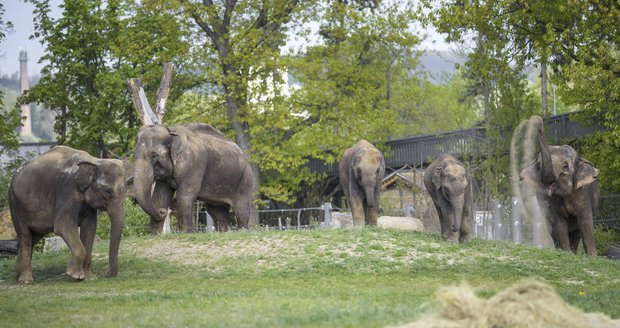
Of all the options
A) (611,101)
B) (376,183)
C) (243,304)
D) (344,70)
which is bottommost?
(243,304)

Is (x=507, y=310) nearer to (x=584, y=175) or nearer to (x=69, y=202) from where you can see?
(x=69, y=202)

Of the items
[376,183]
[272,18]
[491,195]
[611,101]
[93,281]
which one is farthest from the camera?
[272,18]

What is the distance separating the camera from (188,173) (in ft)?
97.6

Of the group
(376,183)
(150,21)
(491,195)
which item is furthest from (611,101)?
(150,21)

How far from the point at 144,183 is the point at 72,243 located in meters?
5.71

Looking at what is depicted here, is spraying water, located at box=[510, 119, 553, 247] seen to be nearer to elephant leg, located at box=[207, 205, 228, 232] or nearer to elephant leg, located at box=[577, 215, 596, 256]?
elephant leg, located at box=[577, 215, 596, 256]

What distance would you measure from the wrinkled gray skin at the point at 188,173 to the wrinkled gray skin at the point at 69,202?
452 centimetres

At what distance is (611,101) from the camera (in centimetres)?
3606

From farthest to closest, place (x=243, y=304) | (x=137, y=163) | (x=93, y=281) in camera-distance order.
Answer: (x=137, y=163) → (x=93, y=281) → (x=243, y=304)

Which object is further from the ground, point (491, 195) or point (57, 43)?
point (57, 43)

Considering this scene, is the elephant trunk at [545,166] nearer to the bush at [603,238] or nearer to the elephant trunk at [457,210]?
the elephant trunk at [457,210]

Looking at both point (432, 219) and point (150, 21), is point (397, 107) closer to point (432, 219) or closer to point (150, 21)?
point (150, 21)

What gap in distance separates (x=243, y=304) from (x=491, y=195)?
1236 inches

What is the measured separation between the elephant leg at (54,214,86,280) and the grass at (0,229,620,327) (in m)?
0.25
